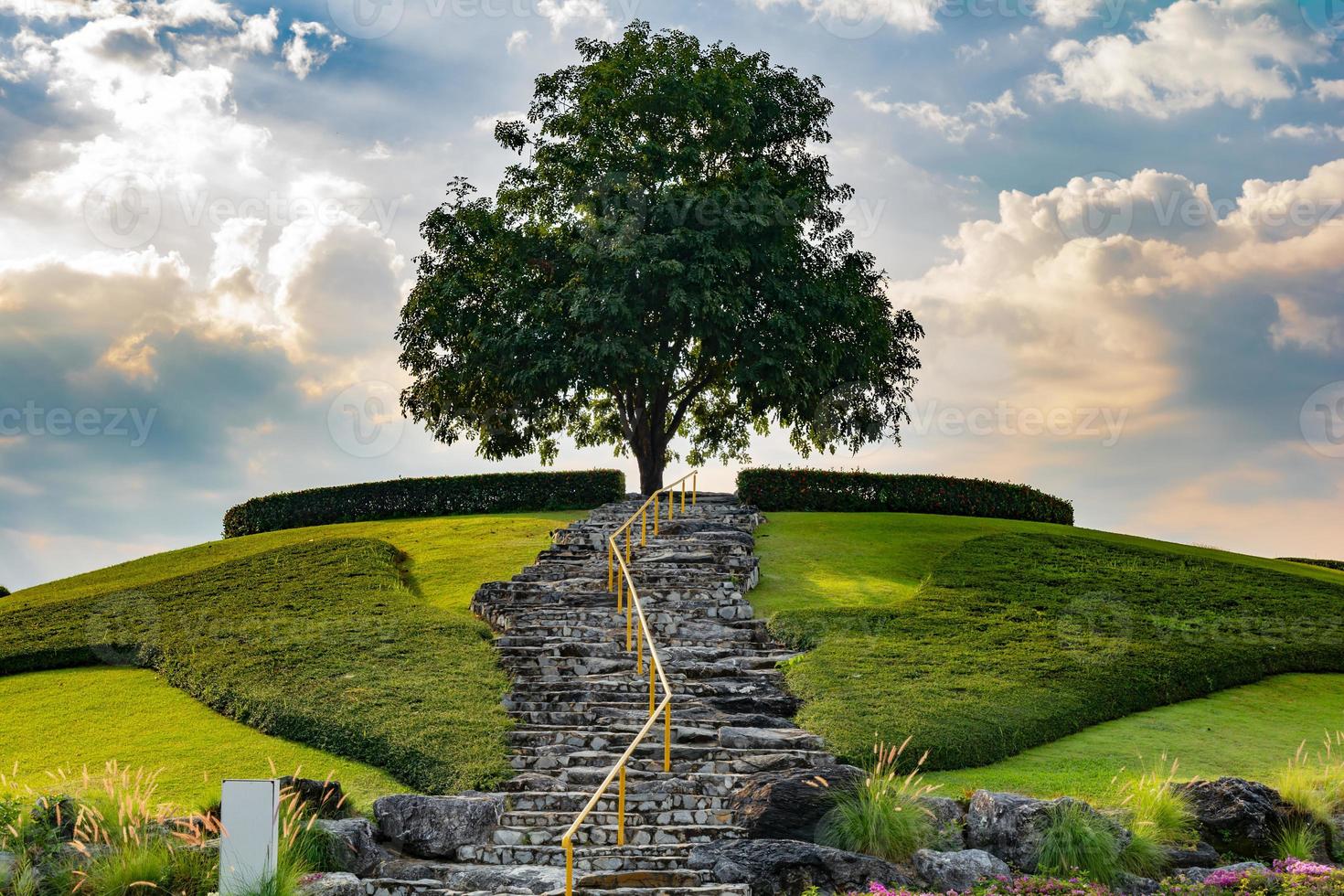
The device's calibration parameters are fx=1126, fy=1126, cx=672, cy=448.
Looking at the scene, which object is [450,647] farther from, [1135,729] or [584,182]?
[584,182]

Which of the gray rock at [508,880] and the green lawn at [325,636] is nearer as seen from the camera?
the gray rock at [508,880]

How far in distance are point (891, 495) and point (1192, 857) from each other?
18.8 meters

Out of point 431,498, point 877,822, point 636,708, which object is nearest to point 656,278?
point 431,498

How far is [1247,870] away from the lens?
10008mm

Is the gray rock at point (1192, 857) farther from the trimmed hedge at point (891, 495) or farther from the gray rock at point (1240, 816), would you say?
the trimmed hedge at point (891, 495)

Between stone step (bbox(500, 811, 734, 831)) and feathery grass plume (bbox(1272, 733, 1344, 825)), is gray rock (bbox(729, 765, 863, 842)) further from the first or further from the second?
feathery grass plume (bbox(1272, 733, 1344, 825))

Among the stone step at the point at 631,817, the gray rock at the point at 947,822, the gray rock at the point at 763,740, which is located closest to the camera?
the gray rock at the point at 947,822

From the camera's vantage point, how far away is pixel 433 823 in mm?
11016

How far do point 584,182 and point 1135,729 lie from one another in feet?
62.6

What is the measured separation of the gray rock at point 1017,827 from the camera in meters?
10.4

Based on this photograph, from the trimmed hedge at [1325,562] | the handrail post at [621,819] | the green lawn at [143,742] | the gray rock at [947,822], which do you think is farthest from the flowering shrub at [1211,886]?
the trimmed hedge at [1325,562]

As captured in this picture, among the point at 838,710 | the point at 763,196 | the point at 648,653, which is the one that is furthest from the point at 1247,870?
the point at 763,196

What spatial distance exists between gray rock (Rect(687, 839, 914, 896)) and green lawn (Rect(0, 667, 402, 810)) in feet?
13.7

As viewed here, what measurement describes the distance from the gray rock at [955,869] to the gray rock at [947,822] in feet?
0.91
